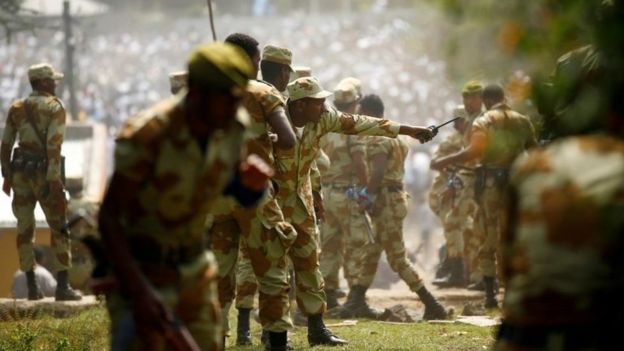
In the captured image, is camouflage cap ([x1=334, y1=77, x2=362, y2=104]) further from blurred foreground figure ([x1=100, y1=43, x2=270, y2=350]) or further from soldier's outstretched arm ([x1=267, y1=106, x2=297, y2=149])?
blurred foreground figure ([x1=100, y1=43, x2=270, y2=350])

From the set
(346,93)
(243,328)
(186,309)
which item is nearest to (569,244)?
(186,309)

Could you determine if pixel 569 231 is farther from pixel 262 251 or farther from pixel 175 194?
pixel 262 251

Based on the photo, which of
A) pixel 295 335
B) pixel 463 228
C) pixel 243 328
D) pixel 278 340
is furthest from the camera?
pixel 463 228

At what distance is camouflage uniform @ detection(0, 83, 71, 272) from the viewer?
1371cm

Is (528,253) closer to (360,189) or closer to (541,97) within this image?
(541,97)

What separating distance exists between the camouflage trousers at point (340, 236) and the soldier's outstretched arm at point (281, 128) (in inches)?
210

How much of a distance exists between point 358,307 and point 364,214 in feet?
3.18

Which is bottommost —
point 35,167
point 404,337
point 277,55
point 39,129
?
point 404,337

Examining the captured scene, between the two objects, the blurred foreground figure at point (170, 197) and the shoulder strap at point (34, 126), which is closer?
the blurred foreground figure at point (170, 197)

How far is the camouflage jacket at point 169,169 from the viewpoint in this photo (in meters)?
5.96

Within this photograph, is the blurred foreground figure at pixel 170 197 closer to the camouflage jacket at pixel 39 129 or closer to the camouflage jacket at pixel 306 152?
the camouflage jacket at pixel 306 152

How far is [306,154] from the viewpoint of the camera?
34.2 feet

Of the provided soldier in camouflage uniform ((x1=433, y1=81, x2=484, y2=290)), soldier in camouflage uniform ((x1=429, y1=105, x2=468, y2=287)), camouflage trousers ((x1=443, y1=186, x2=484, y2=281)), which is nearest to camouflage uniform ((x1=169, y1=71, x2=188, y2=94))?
soldier in camouflage uniform ((x1=433, y1=81, x2=484, y2=290))

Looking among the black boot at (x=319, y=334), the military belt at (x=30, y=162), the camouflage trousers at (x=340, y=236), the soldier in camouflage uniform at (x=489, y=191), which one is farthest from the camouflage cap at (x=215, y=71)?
the camouflage trousers at (x=340, y=236)
